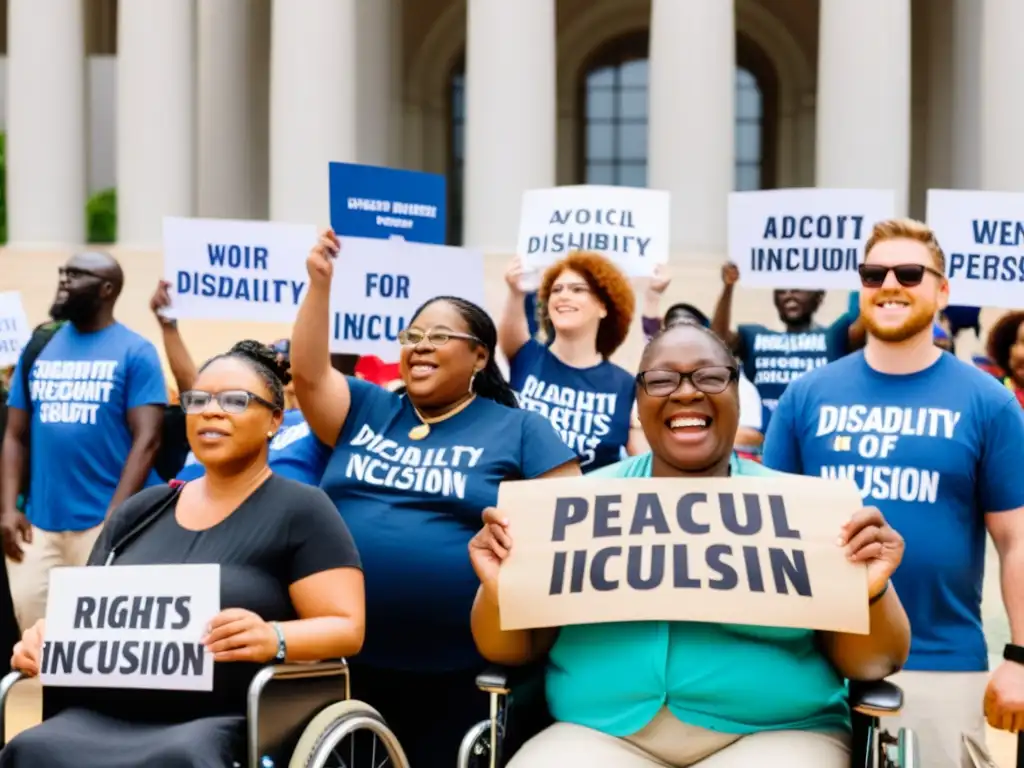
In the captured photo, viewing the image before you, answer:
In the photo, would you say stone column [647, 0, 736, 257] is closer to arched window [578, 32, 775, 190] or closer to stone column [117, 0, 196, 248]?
stone column [117, 0, 196, 248]

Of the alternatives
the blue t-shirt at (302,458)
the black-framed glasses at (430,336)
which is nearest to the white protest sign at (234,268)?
the blue t-shirt at (302,458)

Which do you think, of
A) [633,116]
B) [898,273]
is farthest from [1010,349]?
[633,116]

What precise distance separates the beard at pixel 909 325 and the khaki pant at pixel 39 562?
4.71 metres

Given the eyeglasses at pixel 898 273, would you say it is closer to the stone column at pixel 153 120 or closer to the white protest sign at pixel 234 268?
the white protest sign at pixel 234 268

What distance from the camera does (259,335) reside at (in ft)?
62.1

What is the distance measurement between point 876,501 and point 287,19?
63.0ft

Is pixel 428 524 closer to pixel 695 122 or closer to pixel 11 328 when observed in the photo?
pixel 11 328

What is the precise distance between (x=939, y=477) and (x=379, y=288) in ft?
12.2

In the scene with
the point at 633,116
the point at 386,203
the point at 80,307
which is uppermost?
the point at 633,116

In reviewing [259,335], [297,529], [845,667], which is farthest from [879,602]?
[259,335]

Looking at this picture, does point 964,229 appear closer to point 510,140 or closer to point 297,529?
point 297,529

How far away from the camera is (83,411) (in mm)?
7930

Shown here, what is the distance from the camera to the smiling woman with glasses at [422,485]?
522 centimetres

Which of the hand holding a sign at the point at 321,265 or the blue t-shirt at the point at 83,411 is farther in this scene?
the blue t-shirt at the point at 83,411
